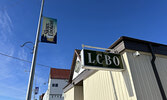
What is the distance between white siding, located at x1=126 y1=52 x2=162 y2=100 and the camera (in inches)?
167

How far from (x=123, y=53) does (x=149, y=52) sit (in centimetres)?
141

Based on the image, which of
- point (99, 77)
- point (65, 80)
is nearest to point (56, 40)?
point (99, 77)

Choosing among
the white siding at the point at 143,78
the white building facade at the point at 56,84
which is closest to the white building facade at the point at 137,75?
the white siding at the point at 143,78

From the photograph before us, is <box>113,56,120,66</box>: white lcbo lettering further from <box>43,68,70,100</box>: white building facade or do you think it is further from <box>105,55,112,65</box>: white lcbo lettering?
<box>43,68,70,100</box>: white building facade

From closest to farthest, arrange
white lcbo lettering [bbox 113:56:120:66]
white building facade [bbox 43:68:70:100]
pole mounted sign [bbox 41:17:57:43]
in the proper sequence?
white lcbo lettering [bbox 113:56:120:66]
pole mounted sign [bbox 41:17:57:43]
white building facade [bbox 43:68:70:100]

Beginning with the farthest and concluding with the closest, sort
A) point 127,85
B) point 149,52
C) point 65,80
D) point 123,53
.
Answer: point 65,80 → point 149,52 → point 123,53 → point 127,85

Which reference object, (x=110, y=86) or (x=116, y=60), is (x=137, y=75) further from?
(x=110, y=86)

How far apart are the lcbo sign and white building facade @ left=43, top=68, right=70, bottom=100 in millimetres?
26350

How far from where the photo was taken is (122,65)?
4691mm

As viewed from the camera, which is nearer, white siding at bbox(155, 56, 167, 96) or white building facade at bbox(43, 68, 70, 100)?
white siding at bbox(155, 56, 167, 96)

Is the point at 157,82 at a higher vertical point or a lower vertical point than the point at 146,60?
lower

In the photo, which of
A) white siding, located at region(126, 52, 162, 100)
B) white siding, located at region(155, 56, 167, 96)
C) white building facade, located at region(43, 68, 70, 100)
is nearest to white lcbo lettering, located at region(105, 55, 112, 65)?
white siding, located at region(126, 52, 162, 100)

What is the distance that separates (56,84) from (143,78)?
27738mm

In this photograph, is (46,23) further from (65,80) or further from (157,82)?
(65,80)
